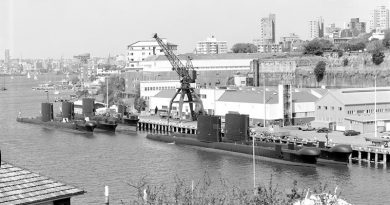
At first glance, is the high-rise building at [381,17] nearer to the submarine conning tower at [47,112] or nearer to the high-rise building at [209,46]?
the high-rise building at [209,46]

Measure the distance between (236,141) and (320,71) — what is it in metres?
19.5

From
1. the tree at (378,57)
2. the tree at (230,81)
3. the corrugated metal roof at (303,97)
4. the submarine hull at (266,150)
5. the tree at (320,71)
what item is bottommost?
the submarine hull at (266,150)

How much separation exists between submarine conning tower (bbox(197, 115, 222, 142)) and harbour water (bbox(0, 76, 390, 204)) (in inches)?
23.1

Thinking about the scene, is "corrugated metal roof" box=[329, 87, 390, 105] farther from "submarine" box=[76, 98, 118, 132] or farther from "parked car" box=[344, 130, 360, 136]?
"submarine" box=[76, 98, 118, 132]

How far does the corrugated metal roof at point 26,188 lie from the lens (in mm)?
4773

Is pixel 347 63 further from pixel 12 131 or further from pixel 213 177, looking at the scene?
pixel 213 177

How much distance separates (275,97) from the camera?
2816cm

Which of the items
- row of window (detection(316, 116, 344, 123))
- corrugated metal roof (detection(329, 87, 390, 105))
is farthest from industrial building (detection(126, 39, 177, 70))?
row of window (detection(316, 116, 344, 123))

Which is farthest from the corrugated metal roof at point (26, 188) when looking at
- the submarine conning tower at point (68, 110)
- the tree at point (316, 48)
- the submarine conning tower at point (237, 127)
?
the tree at point (316, 48)

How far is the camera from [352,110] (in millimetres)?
26062

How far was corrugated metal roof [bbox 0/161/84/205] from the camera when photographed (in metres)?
4.77

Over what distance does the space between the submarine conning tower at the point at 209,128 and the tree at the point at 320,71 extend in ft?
61.1

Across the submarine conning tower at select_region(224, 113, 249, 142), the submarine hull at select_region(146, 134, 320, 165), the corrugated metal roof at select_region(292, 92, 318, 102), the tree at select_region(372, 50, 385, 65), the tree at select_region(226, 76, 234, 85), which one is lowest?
the submarine hull at select_region(146, 134, 320, 165)

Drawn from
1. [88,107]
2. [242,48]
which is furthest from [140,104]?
[242,48]
